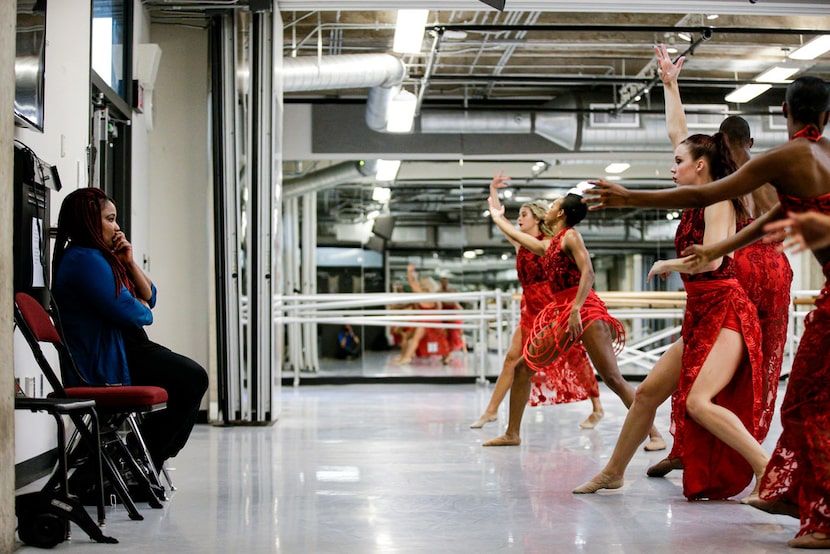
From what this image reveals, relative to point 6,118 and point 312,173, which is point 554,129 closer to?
point 312,173

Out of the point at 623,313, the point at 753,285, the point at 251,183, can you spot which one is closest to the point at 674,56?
the point at 623,313

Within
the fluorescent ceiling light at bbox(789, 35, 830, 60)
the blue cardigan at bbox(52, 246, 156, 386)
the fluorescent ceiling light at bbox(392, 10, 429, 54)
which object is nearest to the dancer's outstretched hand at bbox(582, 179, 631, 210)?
the blue cardigan at bbox(52, 246, 156, 386)

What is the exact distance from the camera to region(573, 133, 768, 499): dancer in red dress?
402cm

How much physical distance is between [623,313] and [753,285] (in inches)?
269

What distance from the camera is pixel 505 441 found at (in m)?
6.14

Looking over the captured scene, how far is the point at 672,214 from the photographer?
14.2 metres

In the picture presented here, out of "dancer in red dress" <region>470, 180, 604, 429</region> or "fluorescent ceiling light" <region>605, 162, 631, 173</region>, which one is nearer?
"dancer in red dress" <region>470, 180, 604, 429</region>

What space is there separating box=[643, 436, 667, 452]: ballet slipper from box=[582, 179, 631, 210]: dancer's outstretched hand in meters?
3.34

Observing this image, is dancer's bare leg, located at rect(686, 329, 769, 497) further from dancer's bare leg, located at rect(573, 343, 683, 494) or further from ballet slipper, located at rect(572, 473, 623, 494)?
ballet slipper, located at rect(572, 473, 623, 494)

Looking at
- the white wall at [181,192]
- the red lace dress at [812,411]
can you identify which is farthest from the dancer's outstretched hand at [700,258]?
the white wall at [181,192]

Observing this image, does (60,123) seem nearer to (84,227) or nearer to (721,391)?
(84,227)

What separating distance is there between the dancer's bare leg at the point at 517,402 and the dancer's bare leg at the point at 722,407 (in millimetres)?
1799

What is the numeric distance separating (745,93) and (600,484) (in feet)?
30.8

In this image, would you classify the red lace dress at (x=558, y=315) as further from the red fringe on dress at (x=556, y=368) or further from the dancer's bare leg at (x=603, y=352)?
the red fringe on dress at (x=556, y=368)
